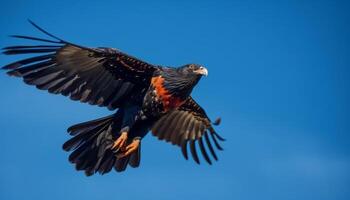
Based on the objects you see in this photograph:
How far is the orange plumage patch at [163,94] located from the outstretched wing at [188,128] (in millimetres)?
1649

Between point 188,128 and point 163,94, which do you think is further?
point 188,128

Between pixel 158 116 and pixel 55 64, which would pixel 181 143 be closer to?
pixel 158 116

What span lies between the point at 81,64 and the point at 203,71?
94.1 inches

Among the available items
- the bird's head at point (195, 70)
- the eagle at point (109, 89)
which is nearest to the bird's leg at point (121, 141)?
the eagle at point (109, 89)

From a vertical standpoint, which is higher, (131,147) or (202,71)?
(202,71)

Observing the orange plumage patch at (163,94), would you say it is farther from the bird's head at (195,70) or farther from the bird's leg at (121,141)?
the bird's leg at (121,141)

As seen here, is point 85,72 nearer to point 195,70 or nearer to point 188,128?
point 195,70

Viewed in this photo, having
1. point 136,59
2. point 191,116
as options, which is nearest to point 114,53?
point 136,59

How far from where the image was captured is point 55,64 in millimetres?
13938

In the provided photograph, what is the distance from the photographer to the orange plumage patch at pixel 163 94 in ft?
46.6

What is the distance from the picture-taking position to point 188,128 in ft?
54.0

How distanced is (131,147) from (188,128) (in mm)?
2260

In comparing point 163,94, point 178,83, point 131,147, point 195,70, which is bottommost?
point 131,147

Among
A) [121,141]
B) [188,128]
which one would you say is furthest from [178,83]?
[188,128]
